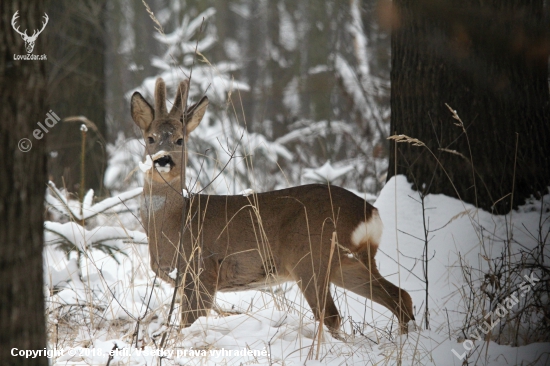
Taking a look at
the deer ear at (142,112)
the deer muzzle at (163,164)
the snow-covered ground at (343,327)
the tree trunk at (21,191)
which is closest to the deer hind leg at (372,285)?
the snow-covered ground at (343,327)

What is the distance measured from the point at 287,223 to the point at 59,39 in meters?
5.59

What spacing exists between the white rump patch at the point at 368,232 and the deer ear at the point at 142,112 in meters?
1.84

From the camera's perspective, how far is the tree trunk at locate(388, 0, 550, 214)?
429cm

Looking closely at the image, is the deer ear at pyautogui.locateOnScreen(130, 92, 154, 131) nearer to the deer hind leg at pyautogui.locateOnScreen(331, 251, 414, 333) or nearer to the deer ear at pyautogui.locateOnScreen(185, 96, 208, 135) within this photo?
the deer ear at pyautogui.locateOnScreen(185, 96, 208, 135)

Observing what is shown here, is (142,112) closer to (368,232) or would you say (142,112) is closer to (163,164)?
(163,164)

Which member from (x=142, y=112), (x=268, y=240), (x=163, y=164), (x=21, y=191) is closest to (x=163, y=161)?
(x=163, y=164)

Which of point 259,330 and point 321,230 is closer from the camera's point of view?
point 259,330

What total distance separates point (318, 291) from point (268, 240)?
508 mm

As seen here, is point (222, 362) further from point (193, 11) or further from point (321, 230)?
point (193, 11)

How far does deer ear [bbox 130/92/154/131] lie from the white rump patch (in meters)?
1.84

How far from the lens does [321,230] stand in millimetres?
3869

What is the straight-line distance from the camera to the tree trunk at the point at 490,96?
14.1ft

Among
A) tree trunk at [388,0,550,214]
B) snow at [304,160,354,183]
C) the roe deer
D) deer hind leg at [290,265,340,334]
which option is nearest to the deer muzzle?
the roe deer

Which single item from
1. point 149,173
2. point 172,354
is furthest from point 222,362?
point 149,173
